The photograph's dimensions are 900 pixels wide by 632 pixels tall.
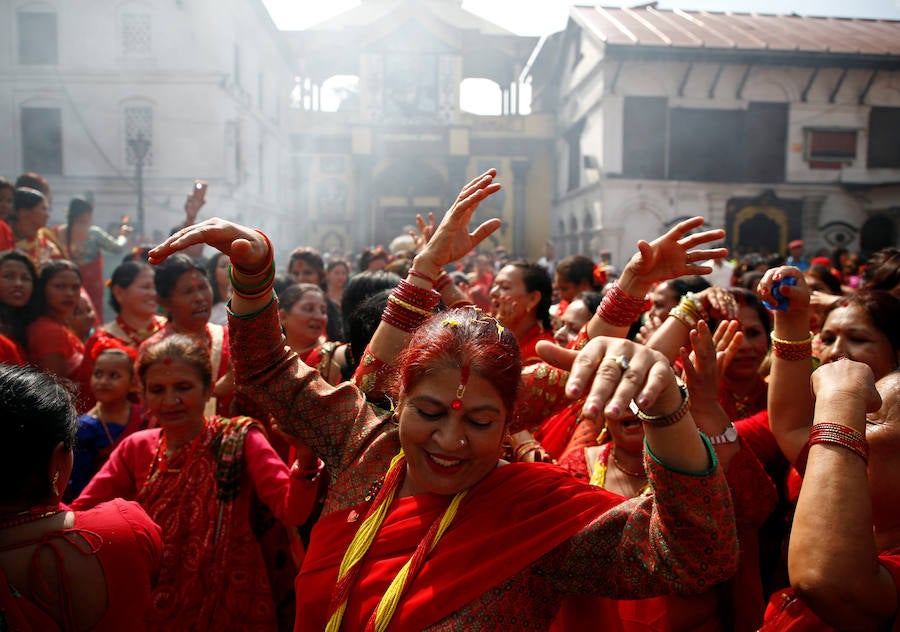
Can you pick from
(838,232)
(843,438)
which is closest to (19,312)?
(843,438)

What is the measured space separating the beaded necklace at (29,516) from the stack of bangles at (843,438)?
179cm

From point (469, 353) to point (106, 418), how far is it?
7.52 ft

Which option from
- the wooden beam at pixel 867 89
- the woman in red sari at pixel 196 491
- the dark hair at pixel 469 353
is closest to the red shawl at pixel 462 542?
the dark hair at pixel 469 353

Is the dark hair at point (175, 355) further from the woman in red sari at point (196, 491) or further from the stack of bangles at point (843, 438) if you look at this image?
the stack of bangles at point (843, 438)

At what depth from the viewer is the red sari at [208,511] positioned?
7.86ft

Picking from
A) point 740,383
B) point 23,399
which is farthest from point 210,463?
point 740,383

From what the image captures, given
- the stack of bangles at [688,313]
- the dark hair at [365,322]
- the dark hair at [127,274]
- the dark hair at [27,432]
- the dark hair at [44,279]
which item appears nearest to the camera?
the dark hair at [27,432]

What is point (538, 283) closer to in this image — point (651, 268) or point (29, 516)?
point (651, 268)

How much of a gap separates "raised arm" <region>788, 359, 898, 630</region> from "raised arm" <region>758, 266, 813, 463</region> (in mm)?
710

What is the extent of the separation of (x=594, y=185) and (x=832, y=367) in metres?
18.7

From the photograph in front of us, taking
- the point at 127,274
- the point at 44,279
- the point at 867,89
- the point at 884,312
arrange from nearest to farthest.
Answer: the point at 884,312 → the point at 44,279 → the point at 127,274 → the point at 867,89

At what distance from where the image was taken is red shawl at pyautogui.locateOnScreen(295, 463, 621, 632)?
4.90 feet

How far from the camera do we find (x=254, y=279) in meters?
1.75

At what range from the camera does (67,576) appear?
151 centimetres
